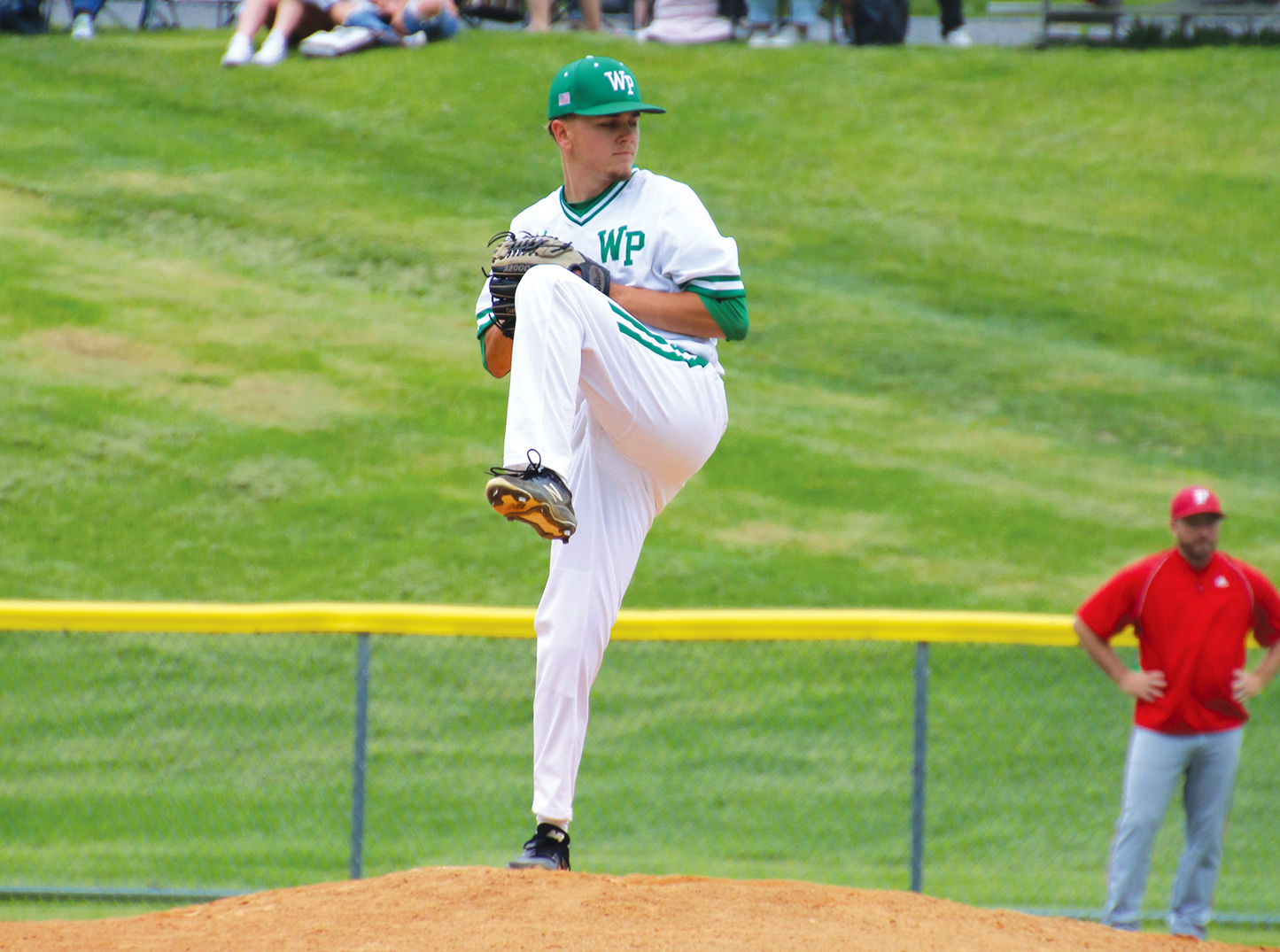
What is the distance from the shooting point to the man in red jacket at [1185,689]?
6.04m

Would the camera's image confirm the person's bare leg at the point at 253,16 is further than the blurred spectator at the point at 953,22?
No

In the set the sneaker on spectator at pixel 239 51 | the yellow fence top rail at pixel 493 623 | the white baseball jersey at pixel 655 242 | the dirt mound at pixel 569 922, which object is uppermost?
the sneaker on spectator at pixel 239 51

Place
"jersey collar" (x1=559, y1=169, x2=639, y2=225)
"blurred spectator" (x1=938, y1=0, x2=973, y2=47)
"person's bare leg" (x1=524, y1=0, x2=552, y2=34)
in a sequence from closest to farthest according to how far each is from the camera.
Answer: "jersey collar" (x1=559, y1=169, x2=639, y2=225) < "person's bare leg" (x1=524, y1=0, x2=552, y2=34) < "blurred spectator" (x1=938, y1=0, x2=973, y2=47)

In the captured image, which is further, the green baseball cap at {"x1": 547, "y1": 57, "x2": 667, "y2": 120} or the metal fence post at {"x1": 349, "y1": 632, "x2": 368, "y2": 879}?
the metal fence post at {"x1": 349, "y1": 632, "x2": 368, "y2": 879}

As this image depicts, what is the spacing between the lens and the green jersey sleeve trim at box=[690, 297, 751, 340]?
13.3 ft

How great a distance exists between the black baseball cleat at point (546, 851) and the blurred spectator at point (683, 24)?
14.9 metres

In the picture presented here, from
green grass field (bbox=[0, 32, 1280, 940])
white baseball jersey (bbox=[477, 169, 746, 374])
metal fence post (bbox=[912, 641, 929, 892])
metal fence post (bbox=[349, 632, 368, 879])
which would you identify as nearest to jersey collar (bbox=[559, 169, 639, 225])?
white baseball jersey (bbox=[477, 169, 746, 374])

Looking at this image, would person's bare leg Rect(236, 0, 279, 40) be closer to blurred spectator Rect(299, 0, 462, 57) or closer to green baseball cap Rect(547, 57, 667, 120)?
blurred spectator Rect(299, 0, 462, 57)

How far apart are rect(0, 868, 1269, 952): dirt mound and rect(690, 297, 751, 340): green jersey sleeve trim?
1597mm

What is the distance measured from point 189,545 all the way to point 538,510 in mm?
7990

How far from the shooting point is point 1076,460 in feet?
40.3

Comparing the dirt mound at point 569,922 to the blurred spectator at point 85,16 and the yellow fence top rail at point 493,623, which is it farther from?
the blurred spectator at point 85,16

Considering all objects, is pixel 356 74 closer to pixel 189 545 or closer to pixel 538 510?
pixel 189 545

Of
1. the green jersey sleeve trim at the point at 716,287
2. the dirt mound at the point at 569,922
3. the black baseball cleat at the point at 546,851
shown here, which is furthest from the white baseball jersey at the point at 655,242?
the dirt mound at the point at 569,922
